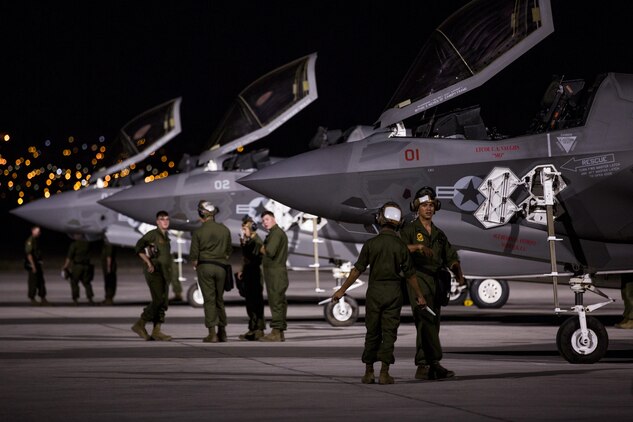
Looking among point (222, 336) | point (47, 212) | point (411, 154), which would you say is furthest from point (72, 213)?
point (411, 154)

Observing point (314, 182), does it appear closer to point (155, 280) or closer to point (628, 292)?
point (155, 280)

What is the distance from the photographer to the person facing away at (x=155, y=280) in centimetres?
A: 1778

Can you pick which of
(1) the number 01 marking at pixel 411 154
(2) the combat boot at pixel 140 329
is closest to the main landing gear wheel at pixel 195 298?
(2) the combat boot at pixel 140 329

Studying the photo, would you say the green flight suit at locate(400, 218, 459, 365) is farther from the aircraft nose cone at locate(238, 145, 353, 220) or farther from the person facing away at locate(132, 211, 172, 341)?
the person facing away at locate(132, 211, 172, 341)

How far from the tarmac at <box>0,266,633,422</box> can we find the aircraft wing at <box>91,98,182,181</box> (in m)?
7.36

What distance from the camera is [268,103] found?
868 inches

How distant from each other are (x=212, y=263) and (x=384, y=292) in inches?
230

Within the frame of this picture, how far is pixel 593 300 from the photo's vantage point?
29.1m

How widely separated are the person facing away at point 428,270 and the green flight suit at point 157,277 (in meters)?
5.79

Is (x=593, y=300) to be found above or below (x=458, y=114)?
below

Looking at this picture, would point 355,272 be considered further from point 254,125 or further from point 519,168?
point 254,125

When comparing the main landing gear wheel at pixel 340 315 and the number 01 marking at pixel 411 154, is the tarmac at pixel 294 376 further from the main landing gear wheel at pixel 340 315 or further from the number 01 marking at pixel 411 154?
the number 01 marking at pixel 411 154

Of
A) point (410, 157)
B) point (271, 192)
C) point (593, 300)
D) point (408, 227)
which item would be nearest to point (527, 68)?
point (410, 157)

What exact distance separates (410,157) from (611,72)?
2708mm
